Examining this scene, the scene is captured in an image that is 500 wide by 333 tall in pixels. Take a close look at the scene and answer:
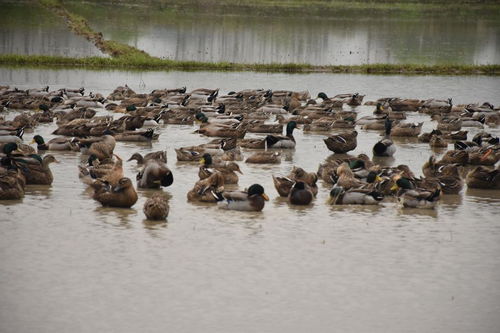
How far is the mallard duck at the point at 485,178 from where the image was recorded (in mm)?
14664

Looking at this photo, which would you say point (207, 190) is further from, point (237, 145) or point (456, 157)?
→ point (456, 157)

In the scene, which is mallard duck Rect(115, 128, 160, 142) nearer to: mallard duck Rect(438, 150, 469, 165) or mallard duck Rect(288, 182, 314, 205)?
mallard duck Rect(438, 150, 469, 165)

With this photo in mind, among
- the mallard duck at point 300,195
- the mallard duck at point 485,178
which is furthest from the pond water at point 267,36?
the mallard duck at point 300,195

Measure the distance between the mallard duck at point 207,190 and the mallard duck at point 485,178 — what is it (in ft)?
14.1

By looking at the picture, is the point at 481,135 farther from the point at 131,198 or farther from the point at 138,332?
the point at 138,332

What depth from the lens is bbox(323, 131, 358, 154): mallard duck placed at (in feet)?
59.0

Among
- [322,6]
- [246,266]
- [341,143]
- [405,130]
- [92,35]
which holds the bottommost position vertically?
[246,266]

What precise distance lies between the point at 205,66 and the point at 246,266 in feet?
99.8

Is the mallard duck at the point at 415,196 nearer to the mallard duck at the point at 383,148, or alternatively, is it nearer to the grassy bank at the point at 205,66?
the mallard duck at the point at 383,148

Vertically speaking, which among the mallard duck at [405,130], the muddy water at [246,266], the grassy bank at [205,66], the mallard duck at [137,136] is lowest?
the muddy water at [246,266]

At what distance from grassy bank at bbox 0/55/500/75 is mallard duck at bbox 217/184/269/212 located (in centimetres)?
2664

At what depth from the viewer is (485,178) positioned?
1467cm

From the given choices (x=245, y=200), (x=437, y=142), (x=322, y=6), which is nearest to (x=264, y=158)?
(x=245, y=200)

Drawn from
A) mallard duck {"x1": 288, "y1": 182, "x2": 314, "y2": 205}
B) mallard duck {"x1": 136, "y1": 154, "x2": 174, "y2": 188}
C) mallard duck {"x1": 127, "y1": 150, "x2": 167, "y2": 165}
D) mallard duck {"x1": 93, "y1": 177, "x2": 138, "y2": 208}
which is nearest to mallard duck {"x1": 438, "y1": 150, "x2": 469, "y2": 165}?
mallard duck {"x1": 288, "y1": 182, "x2": 314, "y2": 205}
